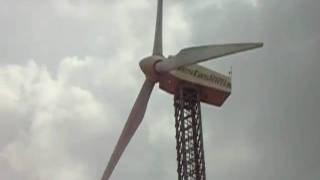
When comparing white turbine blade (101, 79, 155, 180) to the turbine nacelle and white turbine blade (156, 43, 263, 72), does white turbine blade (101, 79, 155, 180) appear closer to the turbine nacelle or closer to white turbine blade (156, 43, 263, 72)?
the turbine nacelle

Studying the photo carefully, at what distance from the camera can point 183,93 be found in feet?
393

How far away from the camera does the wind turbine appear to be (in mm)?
116625

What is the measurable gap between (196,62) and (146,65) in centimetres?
623

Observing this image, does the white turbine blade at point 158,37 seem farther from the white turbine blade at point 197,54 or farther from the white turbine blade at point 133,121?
the white turbine blade at point 133,121

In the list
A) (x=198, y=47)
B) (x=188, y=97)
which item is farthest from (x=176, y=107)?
(x=198, y=47)

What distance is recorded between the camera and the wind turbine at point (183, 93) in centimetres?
11662

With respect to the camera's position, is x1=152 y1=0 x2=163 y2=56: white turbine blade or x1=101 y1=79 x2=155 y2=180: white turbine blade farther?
x1=152 y1=0 x2=163 y2=56: white turbine blade

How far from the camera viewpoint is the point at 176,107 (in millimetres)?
121625

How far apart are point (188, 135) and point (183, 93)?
219 inches

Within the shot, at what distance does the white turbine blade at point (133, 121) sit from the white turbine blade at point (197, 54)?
3.34m

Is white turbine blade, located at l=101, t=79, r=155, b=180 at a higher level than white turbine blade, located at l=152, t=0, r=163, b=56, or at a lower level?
lower

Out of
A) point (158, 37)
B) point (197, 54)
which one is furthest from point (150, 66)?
point (197, 54)

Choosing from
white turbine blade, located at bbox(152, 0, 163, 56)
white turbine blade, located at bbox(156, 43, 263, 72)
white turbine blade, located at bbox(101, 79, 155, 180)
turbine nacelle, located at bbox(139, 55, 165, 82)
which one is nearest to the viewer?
white turbine blade, located at bbox(156, 43, 263, 72)

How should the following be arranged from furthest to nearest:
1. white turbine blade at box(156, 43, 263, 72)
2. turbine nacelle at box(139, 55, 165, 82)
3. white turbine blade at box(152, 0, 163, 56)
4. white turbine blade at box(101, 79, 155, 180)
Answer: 1. white turbine blade at box(152, 0, 163, 56)
2. white turbine blade at box(101, 79, 155, 180)
3. turbine nacelle at box(139, 55, 165, 82)
4. white turbine blade at box(156, 43, 263, 72)
